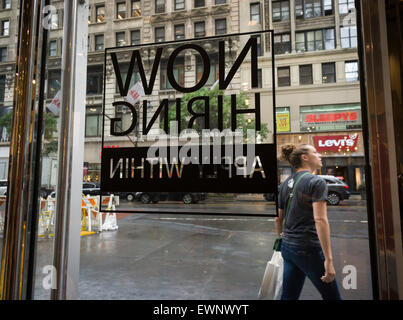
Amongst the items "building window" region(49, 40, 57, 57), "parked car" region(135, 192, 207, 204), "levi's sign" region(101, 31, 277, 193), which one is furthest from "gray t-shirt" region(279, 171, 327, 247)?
"building window" region(49, 40, 57, 57)

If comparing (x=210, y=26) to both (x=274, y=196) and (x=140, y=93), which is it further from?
(x=274, y=196)

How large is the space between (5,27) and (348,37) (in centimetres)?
216

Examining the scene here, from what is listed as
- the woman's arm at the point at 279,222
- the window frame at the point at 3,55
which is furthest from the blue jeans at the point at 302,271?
the window frame at the point at 3,55

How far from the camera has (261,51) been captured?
1739 millimetres

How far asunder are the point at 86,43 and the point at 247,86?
1.06 m

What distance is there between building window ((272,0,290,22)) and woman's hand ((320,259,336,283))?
5.15 feet

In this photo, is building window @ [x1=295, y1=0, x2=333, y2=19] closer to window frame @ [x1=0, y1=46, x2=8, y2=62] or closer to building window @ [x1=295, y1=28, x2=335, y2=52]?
building window @ [x1=295, y1=28, x2=335, y2=52]

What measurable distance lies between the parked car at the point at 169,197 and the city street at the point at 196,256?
0.04 metres

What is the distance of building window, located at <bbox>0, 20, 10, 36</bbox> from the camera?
180 cm

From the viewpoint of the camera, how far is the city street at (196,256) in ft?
4.97

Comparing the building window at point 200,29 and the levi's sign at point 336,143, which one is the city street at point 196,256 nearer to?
the levi's sign at point 336,143

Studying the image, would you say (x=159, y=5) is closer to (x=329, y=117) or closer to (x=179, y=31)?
(x=179, y=31)

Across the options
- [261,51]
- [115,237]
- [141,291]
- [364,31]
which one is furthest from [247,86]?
[115,237]

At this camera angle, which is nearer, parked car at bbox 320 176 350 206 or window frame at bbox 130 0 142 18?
parked car at bbox 320 176 350 206
